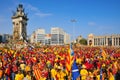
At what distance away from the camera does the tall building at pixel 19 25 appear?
79.7 m

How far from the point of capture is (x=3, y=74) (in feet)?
43.8

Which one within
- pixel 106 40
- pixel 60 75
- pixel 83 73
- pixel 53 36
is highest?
pixel 53 36

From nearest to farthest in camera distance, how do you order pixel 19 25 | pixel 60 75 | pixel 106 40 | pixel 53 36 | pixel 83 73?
pixel 83 73, pixel 60 75, pixel 19 25, pixel 106 40, pixel 53 36

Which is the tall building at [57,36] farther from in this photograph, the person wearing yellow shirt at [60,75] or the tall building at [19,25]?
the person wearing yellow shirt at [60,75]

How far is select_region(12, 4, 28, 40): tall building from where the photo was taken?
261ft

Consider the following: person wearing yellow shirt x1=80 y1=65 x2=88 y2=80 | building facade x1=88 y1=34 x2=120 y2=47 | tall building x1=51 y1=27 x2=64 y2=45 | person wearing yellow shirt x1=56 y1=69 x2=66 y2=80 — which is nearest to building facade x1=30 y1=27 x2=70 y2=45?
tall building x1=51 y1=27 x2=64 y2=45

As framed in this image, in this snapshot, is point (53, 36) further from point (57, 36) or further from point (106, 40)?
point (106, 40)

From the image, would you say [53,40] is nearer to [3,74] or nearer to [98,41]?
[98,41]

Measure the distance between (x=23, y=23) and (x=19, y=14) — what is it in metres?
3.16

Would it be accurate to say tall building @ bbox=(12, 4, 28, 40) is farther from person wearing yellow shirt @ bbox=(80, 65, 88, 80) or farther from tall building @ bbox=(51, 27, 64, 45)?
tall building @ bbox=(51, 27, 64, 45)

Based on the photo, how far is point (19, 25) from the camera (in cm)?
8056

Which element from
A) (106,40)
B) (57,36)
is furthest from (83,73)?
(57,36)

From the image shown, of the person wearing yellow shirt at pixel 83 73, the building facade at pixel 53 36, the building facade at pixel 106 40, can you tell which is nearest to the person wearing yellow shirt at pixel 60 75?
the person wearing yellow shirt at pixel 83 73

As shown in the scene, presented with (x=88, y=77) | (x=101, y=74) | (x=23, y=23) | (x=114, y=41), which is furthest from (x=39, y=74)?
(x=114, y=41)
